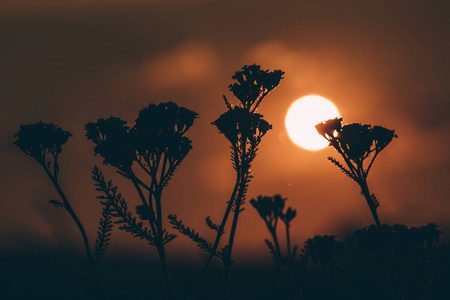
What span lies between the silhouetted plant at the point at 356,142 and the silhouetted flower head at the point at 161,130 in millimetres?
2096

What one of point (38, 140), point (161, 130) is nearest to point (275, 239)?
point (161, 130)

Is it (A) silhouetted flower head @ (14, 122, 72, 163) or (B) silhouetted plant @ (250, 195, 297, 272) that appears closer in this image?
(B) silhouetted plant @ (250, 195, 297, 272)

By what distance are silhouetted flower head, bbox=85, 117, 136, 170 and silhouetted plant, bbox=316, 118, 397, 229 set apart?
285 centimetres

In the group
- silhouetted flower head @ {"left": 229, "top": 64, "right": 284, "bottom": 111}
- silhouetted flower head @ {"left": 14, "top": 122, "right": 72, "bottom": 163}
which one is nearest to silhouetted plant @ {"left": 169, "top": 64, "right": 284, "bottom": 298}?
silhouetted flower head @ {"left": 229, "top": 64, "right": 284, "bottom": 111}

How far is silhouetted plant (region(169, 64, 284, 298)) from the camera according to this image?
6.27 metres

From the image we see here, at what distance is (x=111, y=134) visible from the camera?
660 cm

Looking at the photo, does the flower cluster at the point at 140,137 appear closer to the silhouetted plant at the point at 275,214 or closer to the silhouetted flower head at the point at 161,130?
the silhouetted flower head at the point at 161,130

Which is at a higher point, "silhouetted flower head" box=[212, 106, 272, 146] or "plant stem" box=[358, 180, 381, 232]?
"silhouetted flower head" box=[212, 106, 272, 146]

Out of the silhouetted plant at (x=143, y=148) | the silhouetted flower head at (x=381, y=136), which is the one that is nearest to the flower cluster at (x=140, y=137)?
the silhouetted plant at (x=143, y=148)

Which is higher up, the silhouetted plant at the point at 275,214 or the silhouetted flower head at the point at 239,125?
the silhouetted flower head at the point at 239,125

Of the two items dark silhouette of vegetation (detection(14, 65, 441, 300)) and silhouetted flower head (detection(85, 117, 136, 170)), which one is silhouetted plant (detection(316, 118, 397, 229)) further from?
silhouetted flower head (detection(85, 117, 136, 170))

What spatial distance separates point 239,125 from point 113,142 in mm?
1865

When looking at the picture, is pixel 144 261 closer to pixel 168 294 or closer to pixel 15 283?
pixel 15 283

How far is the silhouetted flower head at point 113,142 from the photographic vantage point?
6559mm
